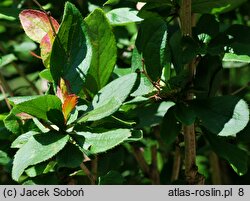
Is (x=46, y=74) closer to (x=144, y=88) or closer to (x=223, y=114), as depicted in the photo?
(x=144, y=88)

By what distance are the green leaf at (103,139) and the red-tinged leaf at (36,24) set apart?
205mm

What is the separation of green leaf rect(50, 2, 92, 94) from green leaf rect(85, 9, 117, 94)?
0.03 meters

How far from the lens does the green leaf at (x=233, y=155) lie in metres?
0.98

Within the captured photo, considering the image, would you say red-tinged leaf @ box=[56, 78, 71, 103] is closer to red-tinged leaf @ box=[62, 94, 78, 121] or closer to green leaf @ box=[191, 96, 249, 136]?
red-tinged leaf @ box=[62, 94, 78, 121]

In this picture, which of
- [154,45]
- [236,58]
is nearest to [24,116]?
[154,45]

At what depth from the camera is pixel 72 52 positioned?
0.89 metres

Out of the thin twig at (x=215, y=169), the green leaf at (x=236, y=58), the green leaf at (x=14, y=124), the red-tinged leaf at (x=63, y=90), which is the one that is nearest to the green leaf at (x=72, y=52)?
the red-tinged leaf at (x=63, y=90)

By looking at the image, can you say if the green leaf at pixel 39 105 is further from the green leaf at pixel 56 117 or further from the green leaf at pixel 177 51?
the green leaf at pixel 177 51

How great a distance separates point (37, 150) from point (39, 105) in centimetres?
7
